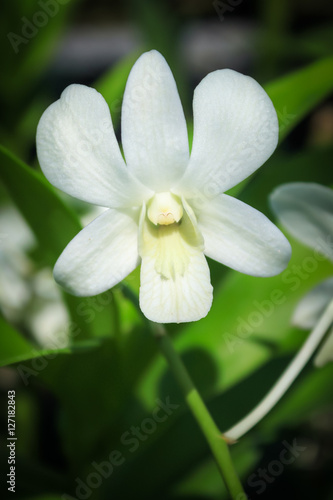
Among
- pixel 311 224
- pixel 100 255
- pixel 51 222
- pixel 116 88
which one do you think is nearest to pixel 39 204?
pixel 51 222

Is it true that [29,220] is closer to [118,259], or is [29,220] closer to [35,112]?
[118,259]

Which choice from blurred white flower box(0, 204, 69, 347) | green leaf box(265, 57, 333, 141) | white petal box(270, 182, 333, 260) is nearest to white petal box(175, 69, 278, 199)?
white petal box(270, 182, 333, 260)

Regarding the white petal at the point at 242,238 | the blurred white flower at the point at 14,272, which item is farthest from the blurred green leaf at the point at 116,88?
the white petal at the point at 242,238

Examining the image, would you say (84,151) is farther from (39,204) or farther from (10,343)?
(10,343)

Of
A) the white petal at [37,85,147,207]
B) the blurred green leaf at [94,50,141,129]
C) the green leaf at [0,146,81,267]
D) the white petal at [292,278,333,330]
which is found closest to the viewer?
the white petal at [37,85,147,207]

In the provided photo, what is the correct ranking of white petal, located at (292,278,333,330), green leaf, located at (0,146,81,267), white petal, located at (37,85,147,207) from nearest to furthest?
white petal, located at (37,85,147,207) → green leaf, located at (0,146,81,267) → white petal, located at (292,278,333,330)

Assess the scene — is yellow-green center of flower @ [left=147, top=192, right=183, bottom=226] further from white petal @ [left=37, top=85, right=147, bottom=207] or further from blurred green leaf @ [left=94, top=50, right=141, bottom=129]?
blurred green leaf @ [left=94, top=50, right=141, bottom=129]

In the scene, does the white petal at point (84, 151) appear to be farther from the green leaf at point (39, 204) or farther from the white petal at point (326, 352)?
the white petal at point (326, 352)
